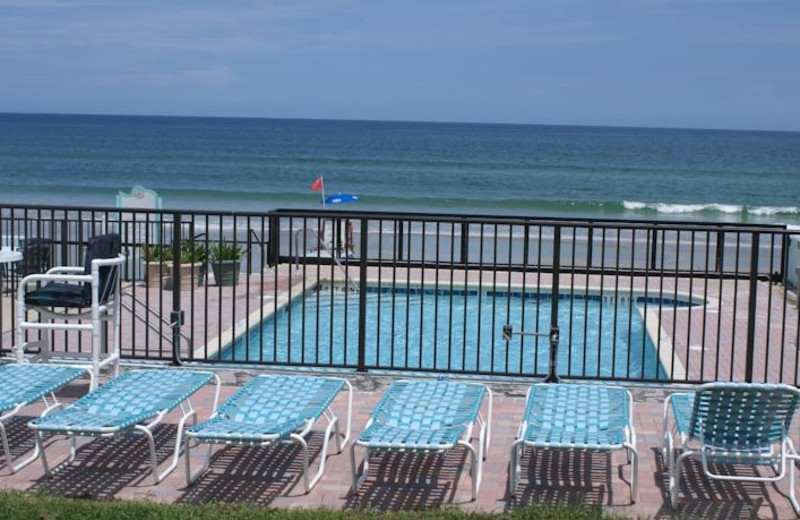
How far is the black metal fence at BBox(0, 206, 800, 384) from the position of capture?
28.1ft

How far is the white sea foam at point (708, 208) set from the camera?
4466 centimetres

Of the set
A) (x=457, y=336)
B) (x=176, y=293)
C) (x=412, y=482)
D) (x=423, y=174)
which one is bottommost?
(x=457, y=336)

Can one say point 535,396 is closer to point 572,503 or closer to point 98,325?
point 572,503

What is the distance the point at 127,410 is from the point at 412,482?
1.58 metres

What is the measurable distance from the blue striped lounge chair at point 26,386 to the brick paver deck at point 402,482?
0.15 meters

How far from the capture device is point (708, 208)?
148 ft

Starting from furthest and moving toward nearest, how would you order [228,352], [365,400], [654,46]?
[654,46], [228,352], [365,400]

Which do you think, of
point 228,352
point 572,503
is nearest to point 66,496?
point 572,503

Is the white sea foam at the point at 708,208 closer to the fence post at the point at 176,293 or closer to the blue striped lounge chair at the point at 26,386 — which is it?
the fence post at the point at 176,293

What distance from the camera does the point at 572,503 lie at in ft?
18.2

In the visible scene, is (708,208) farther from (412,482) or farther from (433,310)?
(412,482)

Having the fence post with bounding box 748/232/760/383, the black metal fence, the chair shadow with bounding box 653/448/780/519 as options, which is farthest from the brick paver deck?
the black metal fence

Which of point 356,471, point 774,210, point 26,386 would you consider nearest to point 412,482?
point 356,471

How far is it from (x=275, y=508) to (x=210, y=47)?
8434 cm
